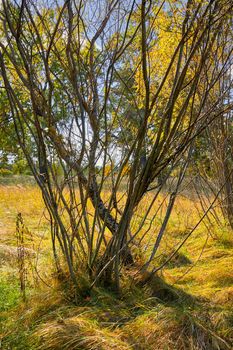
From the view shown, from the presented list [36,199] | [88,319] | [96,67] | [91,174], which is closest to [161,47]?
[96,67]

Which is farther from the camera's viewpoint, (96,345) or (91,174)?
(91,174)

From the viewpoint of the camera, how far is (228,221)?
198 inches

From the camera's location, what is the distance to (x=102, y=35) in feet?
8.31

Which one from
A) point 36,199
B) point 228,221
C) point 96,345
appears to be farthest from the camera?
point 36,199

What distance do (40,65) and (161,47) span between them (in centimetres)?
129

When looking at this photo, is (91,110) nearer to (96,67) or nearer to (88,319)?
(96,67)

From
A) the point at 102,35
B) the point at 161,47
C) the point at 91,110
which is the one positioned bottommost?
the point at 91,110

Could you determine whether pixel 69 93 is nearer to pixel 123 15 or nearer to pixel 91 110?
pixel 91 110

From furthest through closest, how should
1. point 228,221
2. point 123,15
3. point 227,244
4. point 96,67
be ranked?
point 228,221 < point 227,244 < point 96,67 < point 123,15

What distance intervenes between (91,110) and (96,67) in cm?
41

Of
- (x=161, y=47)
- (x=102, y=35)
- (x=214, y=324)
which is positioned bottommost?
(x=214, y=324)

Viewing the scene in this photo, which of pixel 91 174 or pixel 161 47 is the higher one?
pixel 161 47

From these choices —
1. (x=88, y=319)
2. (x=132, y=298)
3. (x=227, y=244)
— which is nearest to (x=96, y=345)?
(x=88, y=319)

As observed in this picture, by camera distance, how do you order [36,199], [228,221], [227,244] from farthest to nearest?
[36,199], [228,221], [227,244]
